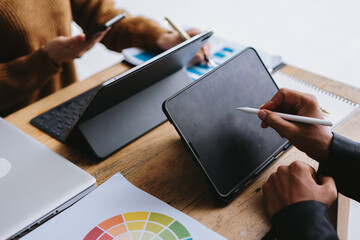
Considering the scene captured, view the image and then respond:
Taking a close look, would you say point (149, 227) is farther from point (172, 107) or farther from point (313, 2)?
point (313, 2)

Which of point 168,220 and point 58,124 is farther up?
point 58,124

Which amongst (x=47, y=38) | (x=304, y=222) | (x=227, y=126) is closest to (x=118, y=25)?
(x=47, y=38)

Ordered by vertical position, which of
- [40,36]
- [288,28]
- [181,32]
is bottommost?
[288,28]

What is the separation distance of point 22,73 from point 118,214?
2.25ft

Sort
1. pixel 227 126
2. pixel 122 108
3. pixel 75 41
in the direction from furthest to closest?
1. pixel 75 41
2. pixel 122 108
3. pixel 227 126

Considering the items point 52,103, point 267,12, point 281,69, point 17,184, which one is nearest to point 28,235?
point 17,184

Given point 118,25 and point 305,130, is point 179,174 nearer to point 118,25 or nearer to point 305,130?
→ point 305,130

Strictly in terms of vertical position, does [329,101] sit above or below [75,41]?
below

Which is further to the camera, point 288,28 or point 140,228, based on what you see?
point 288,28

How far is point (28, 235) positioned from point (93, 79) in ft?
1.88

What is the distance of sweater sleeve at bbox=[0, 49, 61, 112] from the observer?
3.52 ft

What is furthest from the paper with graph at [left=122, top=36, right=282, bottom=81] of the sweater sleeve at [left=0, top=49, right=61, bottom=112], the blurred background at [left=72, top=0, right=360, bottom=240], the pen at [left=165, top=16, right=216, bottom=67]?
the blurred background at [left=72, top=0, right=360, bottom=240]

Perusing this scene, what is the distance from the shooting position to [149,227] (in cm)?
60

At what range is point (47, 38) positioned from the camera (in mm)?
1244
